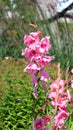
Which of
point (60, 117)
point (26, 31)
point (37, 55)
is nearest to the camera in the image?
point (37, 55)

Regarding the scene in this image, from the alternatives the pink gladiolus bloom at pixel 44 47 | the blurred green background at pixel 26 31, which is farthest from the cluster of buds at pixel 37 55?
the blurred green background at pixel 26 31

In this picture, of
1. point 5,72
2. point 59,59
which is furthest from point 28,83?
point 59,59

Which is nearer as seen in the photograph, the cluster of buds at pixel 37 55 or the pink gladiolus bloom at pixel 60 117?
the cluster of buds at pixel 37 55

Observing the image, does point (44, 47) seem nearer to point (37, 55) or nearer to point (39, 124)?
point (37, 55)

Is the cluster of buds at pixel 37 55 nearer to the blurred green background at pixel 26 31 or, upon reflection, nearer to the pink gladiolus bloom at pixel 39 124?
the pink gladiolus bloom at pixel 39 124

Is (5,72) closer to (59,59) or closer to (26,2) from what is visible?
(59,59)

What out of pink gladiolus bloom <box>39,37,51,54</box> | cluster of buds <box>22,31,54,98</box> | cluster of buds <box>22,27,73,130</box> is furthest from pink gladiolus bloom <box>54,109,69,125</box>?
pink gladiolus bloom <box>39,37,51,54</box>

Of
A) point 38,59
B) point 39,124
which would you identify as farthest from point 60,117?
point 38,59

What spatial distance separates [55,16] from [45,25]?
4.30 ft

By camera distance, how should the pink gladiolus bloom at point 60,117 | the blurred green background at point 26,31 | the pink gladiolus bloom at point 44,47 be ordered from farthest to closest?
the blurred green background at point 26,31, the pink gladiolus bloom at point 60,117, the pink gladiolus bloom at point 44,47

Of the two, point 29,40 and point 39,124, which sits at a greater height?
point 29,40

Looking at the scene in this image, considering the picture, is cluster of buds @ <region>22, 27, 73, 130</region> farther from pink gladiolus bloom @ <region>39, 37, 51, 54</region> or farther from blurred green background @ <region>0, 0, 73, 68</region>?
blurred green background @ <region>0, 0, 73, 68</region>

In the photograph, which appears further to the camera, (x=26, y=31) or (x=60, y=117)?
(x=26, y=31)

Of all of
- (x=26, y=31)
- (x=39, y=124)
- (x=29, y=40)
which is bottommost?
(x=39, y=124)
